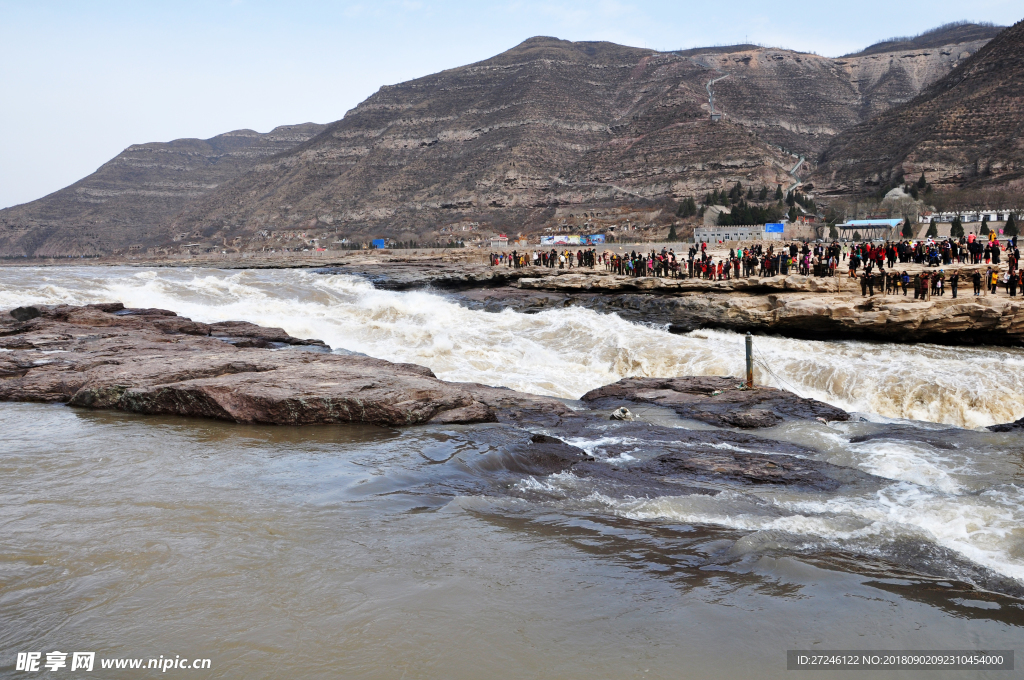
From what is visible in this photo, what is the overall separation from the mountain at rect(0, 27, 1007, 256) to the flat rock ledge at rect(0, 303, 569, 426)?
8545cm

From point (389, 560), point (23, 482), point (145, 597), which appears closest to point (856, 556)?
point (389, 560)

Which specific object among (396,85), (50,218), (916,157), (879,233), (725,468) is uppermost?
(396,85)

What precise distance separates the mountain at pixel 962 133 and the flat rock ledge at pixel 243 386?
85914mm

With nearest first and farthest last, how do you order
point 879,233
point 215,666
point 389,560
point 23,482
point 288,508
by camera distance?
point 215,666
point 389,560
point 288,508
point 23,482
point 879,233

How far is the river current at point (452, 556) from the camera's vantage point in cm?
362

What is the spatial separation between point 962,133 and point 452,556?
99.7 m

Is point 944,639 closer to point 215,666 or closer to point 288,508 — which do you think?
point 215,666

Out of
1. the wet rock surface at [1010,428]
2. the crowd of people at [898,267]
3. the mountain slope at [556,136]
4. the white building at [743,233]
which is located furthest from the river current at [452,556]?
the mountain slope at [556,136]

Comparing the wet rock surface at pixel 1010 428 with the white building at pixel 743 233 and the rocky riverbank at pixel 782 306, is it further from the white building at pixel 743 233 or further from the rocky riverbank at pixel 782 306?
the white building at pixel 743 233

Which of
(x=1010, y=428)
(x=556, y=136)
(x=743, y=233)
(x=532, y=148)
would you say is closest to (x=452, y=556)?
(x=1010, y=428)

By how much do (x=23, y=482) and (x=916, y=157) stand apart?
9830cm

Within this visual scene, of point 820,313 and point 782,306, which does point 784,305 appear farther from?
point 820,313

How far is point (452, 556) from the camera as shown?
473cm

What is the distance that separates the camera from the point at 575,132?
138 metres
